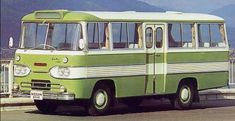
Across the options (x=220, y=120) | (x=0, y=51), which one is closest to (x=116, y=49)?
(x=220, y=120)

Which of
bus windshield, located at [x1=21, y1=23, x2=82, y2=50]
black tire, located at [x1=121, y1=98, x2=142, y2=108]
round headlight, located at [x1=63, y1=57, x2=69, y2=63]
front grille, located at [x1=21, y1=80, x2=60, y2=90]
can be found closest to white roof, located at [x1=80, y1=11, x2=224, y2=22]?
bus windshield, located at [x1=21, y1=23, x2=82, y2=50]

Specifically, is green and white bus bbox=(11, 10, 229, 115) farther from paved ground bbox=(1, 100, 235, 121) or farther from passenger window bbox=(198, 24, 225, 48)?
paved ground bbox=(1, 100, 235, 121)

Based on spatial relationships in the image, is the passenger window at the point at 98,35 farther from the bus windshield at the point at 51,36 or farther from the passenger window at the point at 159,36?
the passenger window at the point at 159,36

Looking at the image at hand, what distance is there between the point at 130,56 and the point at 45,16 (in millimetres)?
2165

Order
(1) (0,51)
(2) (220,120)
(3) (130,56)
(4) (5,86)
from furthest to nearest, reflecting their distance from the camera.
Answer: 1. (1) (0,51)
2. (4) (5,86)
3. (3) (130,56)
4. (2) (220,120)

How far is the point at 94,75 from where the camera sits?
16.7 meters

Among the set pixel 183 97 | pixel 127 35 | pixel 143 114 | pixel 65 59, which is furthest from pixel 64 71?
pixel 183 97

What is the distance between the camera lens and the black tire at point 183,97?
19.2 metres

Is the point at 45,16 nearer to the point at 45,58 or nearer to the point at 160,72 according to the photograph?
the point at 45,58

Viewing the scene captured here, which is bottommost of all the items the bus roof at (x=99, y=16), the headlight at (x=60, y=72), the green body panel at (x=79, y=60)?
the headlight at (x=60, y=72)

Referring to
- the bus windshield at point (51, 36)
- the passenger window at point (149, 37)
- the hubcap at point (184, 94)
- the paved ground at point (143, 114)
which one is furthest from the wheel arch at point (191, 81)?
the bus windshield at point (51, 36)

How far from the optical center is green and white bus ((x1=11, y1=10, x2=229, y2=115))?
54.0 ft

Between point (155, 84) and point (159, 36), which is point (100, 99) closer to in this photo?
point (155, 84)

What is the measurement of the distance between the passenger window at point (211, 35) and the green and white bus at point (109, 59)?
55mm
